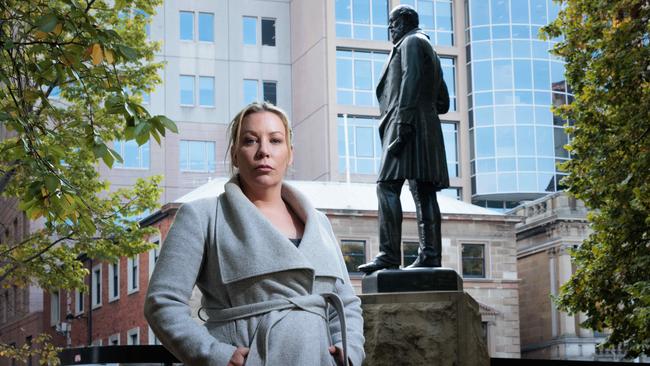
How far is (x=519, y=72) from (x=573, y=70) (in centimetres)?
4438

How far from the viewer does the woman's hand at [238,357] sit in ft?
13.5

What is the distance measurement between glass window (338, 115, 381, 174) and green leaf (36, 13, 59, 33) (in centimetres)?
5744

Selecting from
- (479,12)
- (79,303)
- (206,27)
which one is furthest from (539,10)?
(79,303)

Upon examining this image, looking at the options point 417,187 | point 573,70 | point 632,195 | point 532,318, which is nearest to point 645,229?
point 632,195

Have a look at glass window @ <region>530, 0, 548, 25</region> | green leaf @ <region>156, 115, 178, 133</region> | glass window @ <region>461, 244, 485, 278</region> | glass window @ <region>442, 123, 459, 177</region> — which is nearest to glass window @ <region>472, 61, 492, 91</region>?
glass window @ <region>442, 123, 459, 177</region>

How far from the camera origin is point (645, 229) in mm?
20312

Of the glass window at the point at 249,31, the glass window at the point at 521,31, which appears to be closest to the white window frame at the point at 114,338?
the glass window at the point at 249,31

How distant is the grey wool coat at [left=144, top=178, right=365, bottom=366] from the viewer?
417 centimetres

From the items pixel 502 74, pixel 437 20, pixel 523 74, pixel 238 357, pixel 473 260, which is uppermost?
pixel 437 20

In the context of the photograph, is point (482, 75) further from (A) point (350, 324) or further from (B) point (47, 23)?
(A) point (350, 324)

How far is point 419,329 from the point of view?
38.3 feet

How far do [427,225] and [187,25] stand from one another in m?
59.3

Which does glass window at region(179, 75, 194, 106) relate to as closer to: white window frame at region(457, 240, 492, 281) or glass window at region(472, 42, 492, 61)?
glass window at region(472, 42, 492, 61)

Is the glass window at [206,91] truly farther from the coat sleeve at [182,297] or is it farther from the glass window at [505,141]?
the coat sleeve at [182,297]
